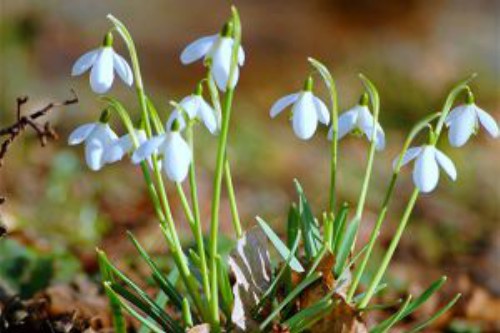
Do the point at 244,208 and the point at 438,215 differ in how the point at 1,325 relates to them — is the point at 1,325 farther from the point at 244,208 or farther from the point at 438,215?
the point at 438,215

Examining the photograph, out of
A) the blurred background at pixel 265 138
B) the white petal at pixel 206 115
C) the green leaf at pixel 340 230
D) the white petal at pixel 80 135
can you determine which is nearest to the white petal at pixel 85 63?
the white petal at pixel 80 135

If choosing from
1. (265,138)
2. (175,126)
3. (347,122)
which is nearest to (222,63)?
(175,126)

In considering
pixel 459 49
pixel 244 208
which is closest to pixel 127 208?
pixel 244 208

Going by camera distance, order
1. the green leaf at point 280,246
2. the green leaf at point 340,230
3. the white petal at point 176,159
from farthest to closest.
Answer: the green leaf at point 340,230, the green leaf at point 280,246, the white petal at point 176,159

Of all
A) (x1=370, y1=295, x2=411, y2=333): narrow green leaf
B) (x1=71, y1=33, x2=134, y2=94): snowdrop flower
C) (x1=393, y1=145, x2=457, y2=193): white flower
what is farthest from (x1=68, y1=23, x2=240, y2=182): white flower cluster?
(x1=370, y1=295, x2=411, y2=333): narrow green leaf

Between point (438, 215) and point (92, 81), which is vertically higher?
point (92, 81)

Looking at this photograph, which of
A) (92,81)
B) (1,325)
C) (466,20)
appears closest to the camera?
(92,81)

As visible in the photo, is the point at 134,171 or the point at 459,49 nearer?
the point at 134,171

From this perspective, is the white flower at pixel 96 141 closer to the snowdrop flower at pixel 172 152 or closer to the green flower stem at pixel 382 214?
the snowdrop flower at pixel 172 152
